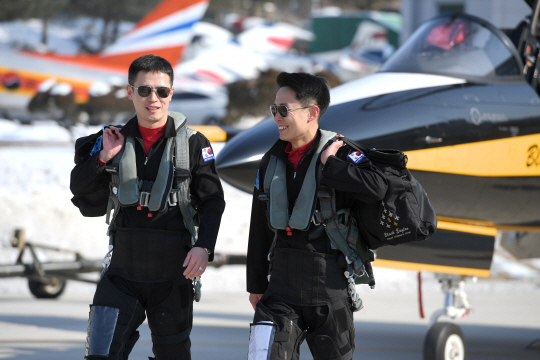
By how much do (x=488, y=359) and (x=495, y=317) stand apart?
98.2 inches

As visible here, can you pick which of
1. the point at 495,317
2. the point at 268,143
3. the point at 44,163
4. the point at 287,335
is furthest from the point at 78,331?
the point at 44,163

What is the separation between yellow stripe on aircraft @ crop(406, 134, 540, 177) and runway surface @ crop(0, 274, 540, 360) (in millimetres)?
1275

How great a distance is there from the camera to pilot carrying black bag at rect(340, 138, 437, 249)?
3.26 meters

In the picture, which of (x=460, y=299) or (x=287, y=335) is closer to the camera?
(x=287, y=335)

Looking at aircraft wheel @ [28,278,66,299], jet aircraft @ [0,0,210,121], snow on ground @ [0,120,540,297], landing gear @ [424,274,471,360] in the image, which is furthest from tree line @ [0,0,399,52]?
landing gear @ [424,274,471,360]

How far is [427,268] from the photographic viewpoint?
5566 millimetres

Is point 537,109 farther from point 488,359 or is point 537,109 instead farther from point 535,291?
point 535,291

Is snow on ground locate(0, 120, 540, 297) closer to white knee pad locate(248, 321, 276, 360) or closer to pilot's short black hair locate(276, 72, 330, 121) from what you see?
white knee pad locate(248, 321, 276, 360)

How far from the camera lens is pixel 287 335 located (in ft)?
10.7

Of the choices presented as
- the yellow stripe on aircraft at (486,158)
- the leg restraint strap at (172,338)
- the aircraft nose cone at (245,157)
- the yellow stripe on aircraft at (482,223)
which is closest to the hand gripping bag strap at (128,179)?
the leg restraint strap at (172,338)

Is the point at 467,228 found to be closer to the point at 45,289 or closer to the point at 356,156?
the point at 356,156

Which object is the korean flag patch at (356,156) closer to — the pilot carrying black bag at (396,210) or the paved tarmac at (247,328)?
the pilot carrying black bag at (396,210)

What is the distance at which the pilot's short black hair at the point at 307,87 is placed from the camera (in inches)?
132

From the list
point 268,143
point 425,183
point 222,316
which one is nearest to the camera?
point 268,143
